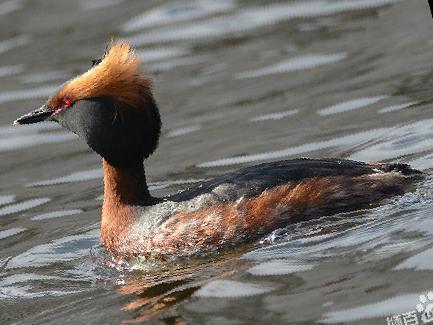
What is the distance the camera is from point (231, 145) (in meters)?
11.4

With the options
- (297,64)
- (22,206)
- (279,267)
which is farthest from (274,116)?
(279,267)

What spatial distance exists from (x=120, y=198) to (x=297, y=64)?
14.1ft

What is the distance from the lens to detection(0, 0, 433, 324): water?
740 cm

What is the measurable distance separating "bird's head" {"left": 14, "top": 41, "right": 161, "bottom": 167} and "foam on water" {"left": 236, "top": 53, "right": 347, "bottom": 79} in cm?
405

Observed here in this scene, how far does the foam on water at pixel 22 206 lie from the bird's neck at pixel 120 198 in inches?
61.3

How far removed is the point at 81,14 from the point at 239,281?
781 cm

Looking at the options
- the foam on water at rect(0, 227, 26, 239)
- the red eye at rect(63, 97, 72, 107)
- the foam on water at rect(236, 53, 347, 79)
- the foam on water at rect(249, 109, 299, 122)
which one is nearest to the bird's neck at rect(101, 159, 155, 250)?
the red eye at rect(63, 97, 72, 107)

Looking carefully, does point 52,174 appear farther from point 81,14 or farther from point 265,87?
point 81,14

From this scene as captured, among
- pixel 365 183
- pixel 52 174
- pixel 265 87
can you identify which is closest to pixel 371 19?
pixel 265 87

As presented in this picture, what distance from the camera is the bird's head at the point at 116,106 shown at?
8961mm

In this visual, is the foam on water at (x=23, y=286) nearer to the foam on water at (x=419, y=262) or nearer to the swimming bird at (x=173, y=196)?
the swimming bird at (x=173, y=196)

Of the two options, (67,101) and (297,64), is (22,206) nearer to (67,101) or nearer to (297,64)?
(67,101)

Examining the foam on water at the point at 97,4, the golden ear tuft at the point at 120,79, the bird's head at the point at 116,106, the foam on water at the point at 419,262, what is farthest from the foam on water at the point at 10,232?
the foam on water at the point at 97,4

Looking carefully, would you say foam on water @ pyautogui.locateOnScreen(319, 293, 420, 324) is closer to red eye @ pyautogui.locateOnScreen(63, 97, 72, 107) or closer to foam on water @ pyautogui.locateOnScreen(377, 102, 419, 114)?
red eye @ pyautogui.locateOnScreen(63, 97, 72, 107)
